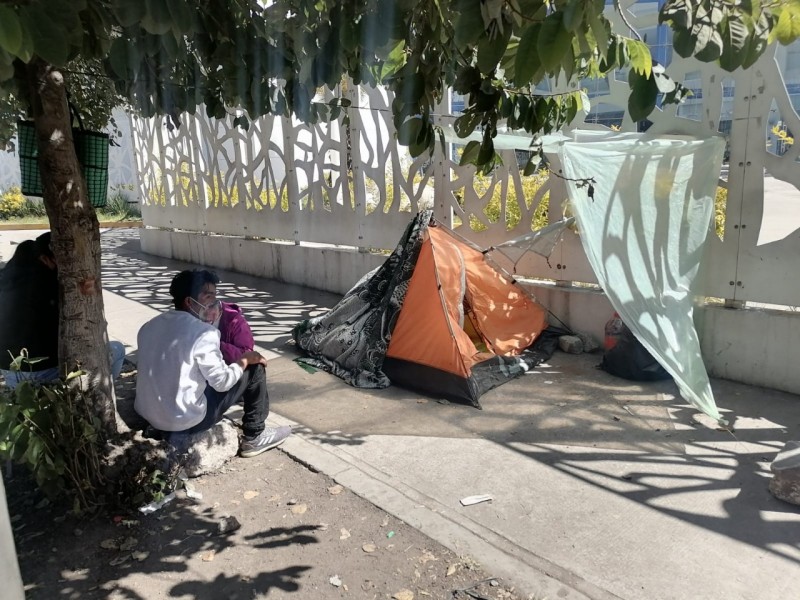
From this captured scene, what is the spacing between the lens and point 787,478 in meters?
2.96

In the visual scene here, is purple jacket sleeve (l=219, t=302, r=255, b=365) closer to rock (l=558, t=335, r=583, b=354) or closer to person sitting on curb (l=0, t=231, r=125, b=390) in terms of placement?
person sitting on curb (l=0, t=231, r=125, b=390)

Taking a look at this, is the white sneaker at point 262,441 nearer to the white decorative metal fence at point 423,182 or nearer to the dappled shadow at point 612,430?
the dappled shadow at point 612,430

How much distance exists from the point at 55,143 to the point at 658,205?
12.8 ft

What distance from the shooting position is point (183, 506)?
3066mm

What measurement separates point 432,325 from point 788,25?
3.27 meters

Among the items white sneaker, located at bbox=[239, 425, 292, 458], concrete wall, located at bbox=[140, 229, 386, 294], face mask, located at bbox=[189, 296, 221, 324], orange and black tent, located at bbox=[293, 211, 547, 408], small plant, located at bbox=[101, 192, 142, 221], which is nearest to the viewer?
face mask, located at bbox=[189, 296, 221, 324]

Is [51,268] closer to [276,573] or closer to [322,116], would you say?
[322,116]

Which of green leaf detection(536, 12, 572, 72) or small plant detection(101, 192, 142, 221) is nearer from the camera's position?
green leaf detection(536, 12, 572, 72)

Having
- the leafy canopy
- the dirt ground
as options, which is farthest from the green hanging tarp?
the dirt ground

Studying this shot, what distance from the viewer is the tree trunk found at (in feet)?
9.18

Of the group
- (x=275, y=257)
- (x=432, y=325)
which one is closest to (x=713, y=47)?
(x=432, y=325)

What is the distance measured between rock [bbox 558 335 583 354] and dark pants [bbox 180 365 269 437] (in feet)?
9.51

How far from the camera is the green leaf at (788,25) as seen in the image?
1582mm

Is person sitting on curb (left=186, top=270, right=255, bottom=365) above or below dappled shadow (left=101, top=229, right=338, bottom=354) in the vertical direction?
above
